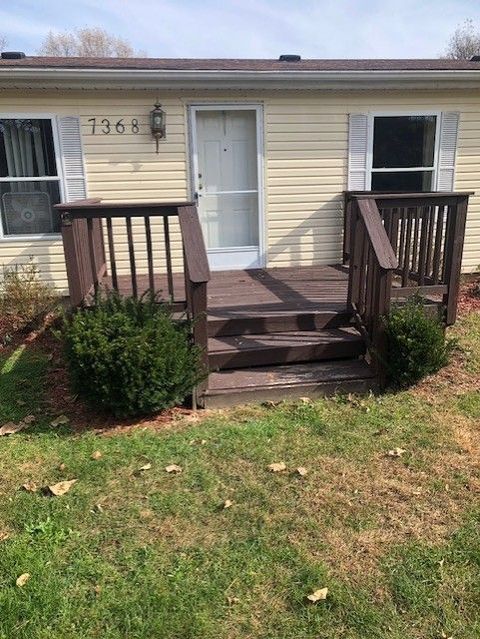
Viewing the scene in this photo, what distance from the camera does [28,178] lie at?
6262mm

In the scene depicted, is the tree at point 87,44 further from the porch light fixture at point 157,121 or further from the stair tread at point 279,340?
the stair tread at point 279,340

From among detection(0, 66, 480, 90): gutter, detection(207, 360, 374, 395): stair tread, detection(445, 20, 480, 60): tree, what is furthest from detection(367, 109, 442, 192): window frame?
detection(445, 20, 480, 60): tree

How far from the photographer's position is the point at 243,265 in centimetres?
705

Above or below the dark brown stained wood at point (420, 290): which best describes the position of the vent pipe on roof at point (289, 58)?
above

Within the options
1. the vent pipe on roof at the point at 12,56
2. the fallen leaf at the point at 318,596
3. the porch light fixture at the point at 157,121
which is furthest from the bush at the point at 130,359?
A: the vent pipe on roof at the point at 12,56

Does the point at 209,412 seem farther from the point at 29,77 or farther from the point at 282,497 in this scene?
the point at 29,77

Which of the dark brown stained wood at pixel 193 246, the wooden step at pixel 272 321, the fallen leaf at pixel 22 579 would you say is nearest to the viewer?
the fallen leaf at pixel 22 579

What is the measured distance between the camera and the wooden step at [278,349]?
4324 millimetres

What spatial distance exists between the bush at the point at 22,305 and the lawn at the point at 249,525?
1835 millimetres

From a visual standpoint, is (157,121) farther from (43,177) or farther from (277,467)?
(277,467)

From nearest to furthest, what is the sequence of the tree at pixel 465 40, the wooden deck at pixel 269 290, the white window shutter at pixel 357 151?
1. the wooden deck at pixel 269 290
2. the white window shutter at pixel 357 151
3. the tree at pixel 465 40

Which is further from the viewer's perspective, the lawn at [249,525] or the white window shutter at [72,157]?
the white window shutter at [72,157]

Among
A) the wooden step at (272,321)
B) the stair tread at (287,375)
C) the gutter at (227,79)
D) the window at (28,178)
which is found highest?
the gutter at (227,79)

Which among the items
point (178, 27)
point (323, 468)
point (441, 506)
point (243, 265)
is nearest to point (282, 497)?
point (323, 468)
